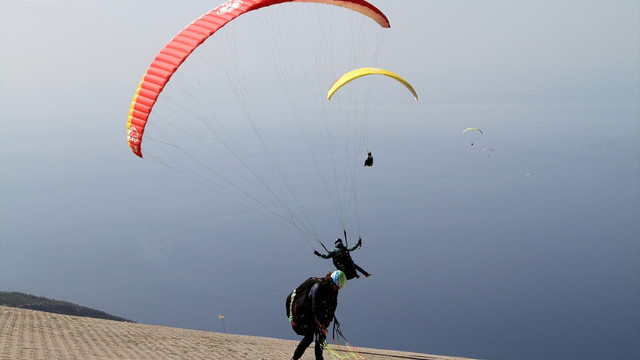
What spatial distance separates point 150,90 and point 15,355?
224 inches

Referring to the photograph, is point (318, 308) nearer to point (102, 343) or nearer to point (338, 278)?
point (338, 278)

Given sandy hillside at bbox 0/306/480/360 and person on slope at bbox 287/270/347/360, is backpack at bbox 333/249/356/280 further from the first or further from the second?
sandy hillside at bbox 0/306/480/360

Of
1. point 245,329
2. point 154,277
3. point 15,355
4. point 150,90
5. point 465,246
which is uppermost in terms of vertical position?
point 150,90

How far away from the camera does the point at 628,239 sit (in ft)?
495

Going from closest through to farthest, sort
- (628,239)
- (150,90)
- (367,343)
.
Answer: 1. (150,90)
2. (367,343)
3. (628,239)

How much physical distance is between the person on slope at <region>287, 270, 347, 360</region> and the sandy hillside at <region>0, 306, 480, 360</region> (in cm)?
306

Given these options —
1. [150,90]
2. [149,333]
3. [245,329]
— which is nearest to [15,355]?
[149,333]

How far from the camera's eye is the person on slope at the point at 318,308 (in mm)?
7414

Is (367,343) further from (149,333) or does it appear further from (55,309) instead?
(149,333)

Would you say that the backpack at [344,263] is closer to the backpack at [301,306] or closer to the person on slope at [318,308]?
the person on slope at [318,308]

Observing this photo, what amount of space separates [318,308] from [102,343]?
6.33m

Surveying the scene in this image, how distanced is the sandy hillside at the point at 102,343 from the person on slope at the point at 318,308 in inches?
121

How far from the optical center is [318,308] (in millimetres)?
7398

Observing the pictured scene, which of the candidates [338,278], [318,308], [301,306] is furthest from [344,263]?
[301,306]
